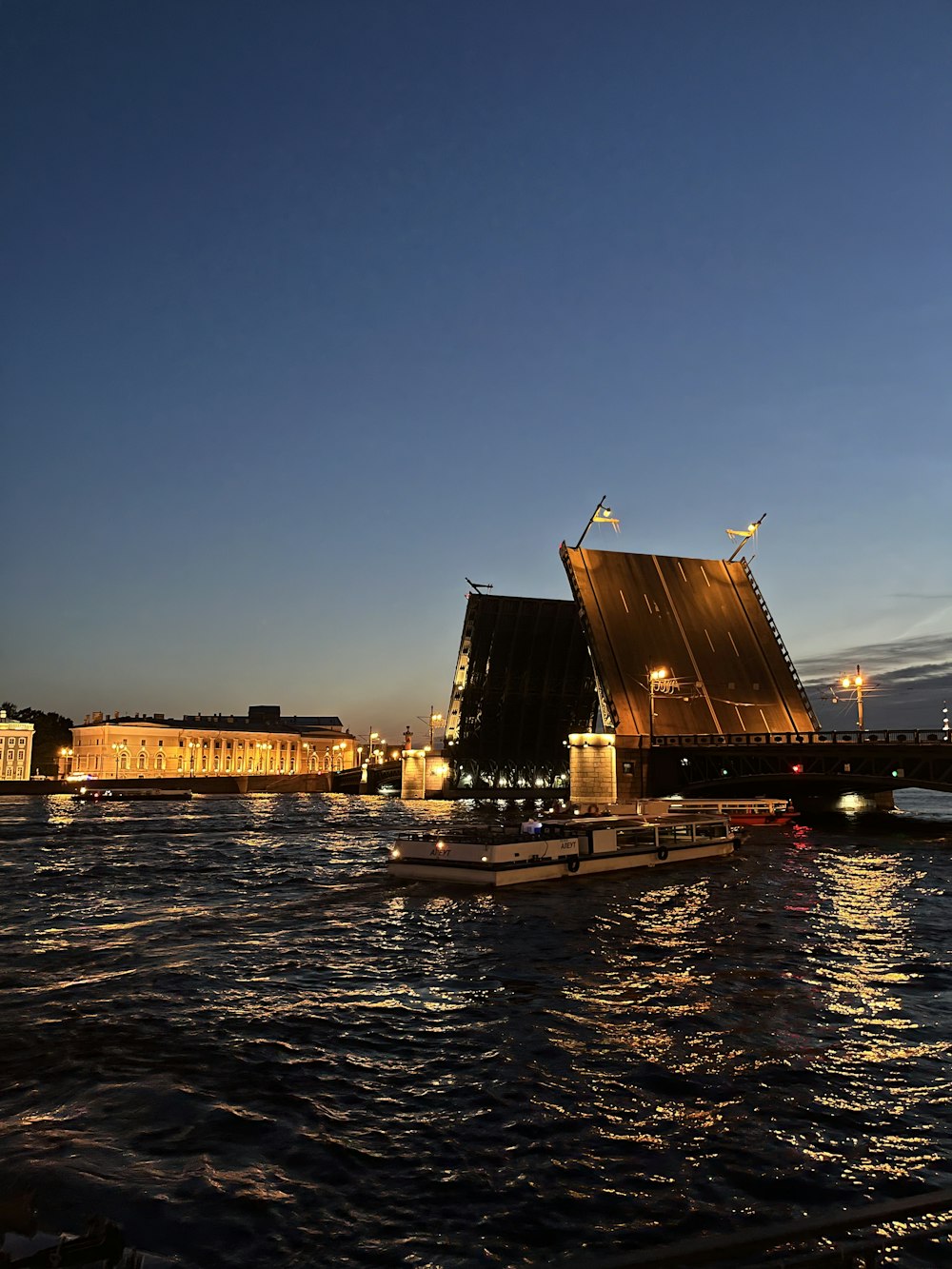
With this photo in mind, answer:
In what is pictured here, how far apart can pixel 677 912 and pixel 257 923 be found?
1044 centimetres

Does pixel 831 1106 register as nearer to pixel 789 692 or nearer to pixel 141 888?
pixel 141 888

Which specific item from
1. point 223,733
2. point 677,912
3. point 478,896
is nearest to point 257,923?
point 478,896

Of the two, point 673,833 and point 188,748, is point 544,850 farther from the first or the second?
point 188,748

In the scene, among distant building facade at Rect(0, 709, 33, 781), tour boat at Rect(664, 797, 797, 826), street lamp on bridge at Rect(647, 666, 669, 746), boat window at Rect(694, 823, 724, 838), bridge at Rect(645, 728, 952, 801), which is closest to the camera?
boat window at Rect(694, 823, 724, 838)

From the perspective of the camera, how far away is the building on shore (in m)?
130

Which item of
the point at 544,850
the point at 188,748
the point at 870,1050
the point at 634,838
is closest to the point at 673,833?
the point at 634,838

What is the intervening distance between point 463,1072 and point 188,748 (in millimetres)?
133486

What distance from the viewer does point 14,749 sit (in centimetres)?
12794

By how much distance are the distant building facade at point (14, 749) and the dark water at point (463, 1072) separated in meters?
118

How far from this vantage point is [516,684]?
3100 inches

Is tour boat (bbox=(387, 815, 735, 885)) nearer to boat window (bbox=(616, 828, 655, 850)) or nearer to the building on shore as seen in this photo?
boat window (bbox=(616, 828, 655, 850))

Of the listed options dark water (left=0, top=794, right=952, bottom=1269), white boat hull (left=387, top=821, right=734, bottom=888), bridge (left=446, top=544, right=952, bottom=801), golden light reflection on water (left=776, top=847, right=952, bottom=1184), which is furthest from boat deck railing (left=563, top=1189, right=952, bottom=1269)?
bridge (left=446, top=544, right=952, bottom=801)

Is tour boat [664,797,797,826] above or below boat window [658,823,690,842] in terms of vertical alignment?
below

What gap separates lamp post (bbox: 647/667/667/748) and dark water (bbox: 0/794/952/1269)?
3510 centimetres
